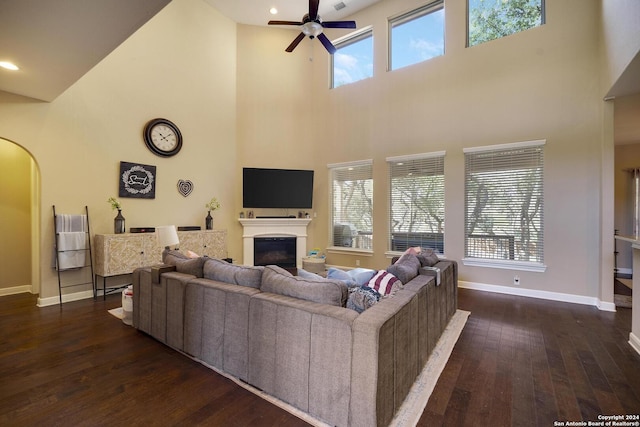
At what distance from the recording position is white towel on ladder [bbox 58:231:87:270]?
13.2 ft

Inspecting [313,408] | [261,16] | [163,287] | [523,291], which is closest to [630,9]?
[523,291]

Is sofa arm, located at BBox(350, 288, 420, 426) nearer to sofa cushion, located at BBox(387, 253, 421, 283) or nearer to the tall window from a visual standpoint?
sofa cushion, located at BBox(387, 253, 421, 283)

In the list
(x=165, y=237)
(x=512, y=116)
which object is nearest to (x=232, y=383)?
(x=165, y=237)

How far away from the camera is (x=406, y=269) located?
267 centimetres

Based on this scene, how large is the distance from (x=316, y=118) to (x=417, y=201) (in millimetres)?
3173

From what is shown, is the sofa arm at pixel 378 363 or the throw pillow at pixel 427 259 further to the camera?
the throw pillow at pixel 427 259

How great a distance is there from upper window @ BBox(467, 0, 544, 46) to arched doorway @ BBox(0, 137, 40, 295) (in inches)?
303

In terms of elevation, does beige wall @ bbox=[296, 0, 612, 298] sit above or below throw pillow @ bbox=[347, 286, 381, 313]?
above

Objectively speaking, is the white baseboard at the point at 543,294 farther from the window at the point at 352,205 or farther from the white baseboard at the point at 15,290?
the white baseboard at the point at 15,290

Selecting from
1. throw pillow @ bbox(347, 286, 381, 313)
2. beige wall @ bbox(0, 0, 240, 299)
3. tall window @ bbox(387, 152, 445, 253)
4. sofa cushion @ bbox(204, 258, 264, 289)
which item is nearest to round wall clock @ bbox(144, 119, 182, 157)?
beige wall @ bbox(0, 0, 240, 299)

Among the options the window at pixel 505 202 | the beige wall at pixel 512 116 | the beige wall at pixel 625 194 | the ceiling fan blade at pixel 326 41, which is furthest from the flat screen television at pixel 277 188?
the beige wall at pixel 625 194

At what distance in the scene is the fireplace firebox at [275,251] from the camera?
21.4 ft

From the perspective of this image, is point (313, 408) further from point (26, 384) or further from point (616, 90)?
point (616, 90)

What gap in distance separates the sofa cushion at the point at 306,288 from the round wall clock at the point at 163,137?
4.22 metres
